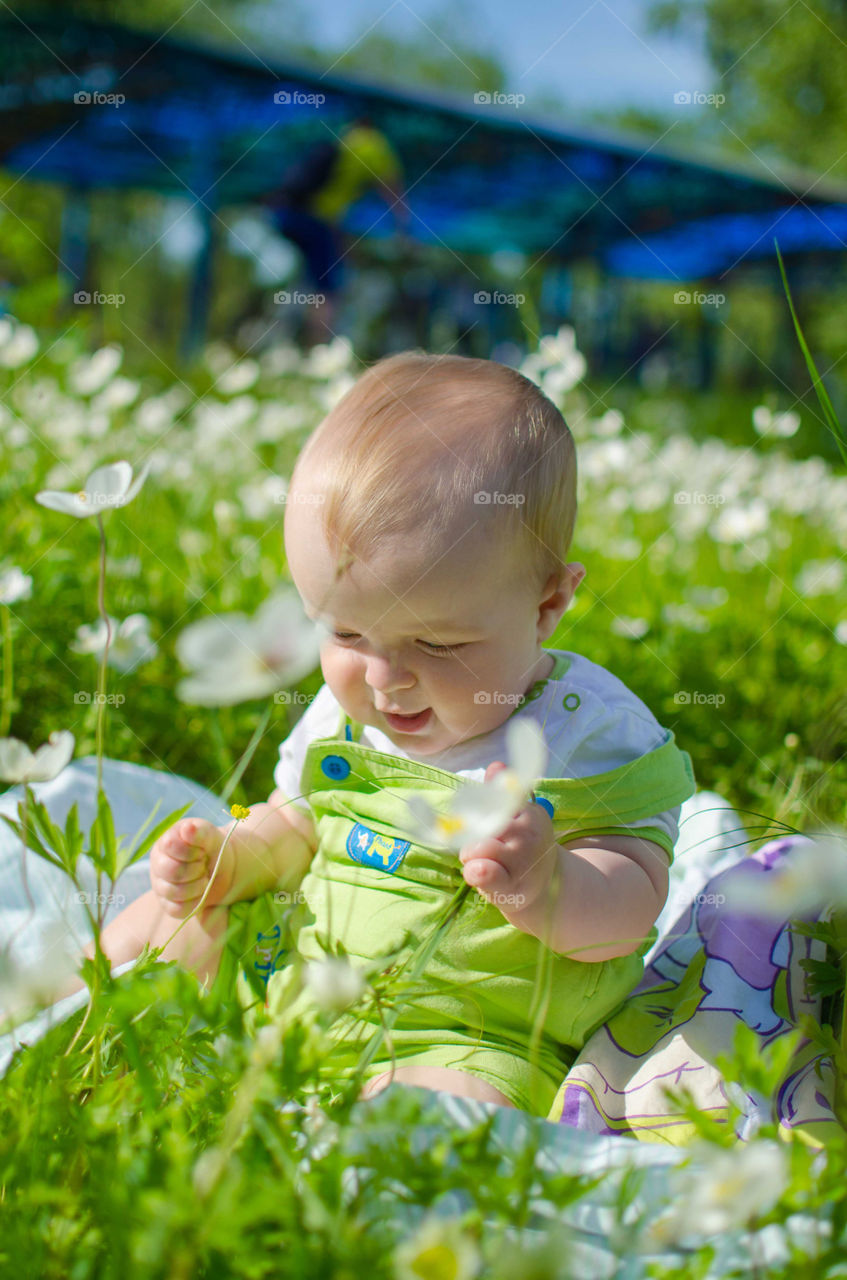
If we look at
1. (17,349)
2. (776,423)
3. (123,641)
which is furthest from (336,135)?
(123,641)

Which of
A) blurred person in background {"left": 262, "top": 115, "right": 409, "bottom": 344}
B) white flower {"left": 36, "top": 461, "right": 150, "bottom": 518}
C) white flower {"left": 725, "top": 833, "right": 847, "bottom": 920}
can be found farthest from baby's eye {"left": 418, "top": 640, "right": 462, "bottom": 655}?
blurred person in background {"left": 262, "top": 115, "right": 409, "bottom": 344}

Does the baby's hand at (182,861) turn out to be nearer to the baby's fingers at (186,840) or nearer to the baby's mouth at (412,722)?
the baby's fingers at (186,840)

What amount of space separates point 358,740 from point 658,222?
12760 millimetres

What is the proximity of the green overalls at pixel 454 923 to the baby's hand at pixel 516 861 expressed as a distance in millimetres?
133

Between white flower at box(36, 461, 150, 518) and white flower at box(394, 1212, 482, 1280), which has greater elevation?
white flower at box(36, 461, 150, 518)

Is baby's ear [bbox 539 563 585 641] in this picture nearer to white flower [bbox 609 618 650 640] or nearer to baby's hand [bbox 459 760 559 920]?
baby's hand [bbox 459 760 559 920]

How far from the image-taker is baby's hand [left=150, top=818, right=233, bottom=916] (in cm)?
115

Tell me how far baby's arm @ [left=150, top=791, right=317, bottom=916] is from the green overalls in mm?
47

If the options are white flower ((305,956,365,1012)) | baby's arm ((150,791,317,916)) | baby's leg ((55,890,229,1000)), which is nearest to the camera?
white flower ((305,956,365,1012))

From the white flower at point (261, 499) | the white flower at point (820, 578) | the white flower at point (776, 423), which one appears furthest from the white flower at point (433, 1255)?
the white flower at point (820, 578)

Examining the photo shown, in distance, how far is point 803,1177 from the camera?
2.23 ft

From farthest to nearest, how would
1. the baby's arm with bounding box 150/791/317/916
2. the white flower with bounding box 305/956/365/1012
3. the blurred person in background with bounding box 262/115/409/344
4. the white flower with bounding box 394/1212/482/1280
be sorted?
the blurred person in background with bounding box 262/115/409/344, the baby's arm with bounding box 150/791/317/916, the white flower with bounding box 305/956/365/1012, the white flower with bounding box 394/1212/482/1280

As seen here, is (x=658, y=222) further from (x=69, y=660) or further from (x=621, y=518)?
(x=69, y=660)

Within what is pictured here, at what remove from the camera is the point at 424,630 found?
1.12 metres
